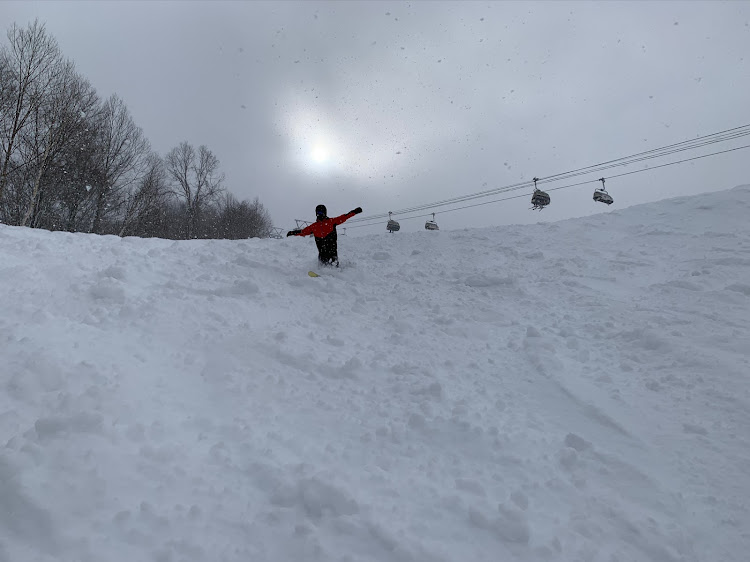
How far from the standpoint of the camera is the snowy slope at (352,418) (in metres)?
2.18

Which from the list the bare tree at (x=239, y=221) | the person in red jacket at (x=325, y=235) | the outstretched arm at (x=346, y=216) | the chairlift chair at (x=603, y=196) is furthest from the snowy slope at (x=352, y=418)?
the bare tree at (x=239, y=221)

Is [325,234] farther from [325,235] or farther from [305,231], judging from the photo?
[305,231]

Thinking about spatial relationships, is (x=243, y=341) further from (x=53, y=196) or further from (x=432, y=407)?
(x=53, y=196)

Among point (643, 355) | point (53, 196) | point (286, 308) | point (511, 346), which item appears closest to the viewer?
point (643, 355)

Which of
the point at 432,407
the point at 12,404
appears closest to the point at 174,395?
the point at 12,404

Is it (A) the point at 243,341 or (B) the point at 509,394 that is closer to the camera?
(B) the point at 509,394

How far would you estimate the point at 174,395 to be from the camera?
10.3 ft

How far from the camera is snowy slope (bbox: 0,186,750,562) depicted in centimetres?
218

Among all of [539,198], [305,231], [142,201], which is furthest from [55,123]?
[539,198]

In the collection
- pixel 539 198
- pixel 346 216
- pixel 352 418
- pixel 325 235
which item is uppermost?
pixel 539 198

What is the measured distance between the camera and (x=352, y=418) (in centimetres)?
332

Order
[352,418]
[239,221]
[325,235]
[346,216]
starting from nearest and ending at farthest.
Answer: [352,418] < [346,216] < [325,235] < [239,221]

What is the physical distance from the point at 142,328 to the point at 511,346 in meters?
4.39

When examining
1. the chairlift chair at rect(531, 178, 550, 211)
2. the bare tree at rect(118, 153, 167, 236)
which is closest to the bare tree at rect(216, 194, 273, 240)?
the bare tree at rect(118, 153, 167, 236)
